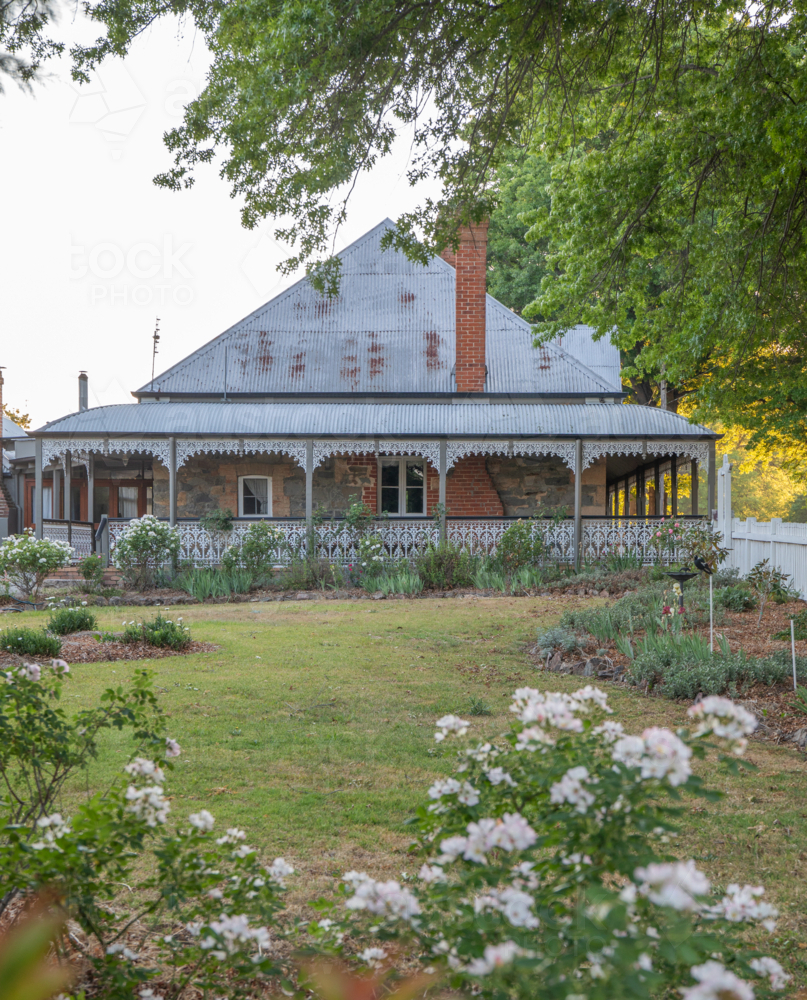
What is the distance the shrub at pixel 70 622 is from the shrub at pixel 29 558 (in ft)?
11.0

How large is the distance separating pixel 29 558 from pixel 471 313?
11216 mm

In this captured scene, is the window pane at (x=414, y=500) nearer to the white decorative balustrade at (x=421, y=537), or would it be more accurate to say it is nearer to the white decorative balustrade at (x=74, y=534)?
the white decorative balustrade at (x=421, y=537)

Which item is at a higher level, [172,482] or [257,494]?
[172,482]

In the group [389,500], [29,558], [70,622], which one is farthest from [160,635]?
[389,500]

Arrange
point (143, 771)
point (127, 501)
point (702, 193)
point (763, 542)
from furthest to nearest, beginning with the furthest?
point (127, 501) → point (763, 542) → point (702, 193) → point (143, 771)

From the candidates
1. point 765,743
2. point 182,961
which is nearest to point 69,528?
point 765,743

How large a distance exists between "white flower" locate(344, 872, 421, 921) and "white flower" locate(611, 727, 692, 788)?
54 cm

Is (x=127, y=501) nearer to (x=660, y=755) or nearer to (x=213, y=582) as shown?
(x=213, y=582)

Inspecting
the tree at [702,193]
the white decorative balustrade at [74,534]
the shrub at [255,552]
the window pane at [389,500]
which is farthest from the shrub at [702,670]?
the white decorative balustrade at [74,534]

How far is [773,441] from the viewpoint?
882 inches

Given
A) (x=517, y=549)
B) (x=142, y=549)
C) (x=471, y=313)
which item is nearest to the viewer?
(x=142, y=549)

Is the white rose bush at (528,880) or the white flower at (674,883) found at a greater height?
→ the white flower at (674,883)

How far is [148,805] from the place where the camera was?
7.47ft

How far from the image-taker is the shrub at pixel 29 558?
13.6 m
